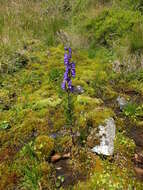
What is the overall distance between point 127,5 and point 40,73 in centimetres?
373

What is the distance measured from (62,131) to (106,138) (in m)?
0.58

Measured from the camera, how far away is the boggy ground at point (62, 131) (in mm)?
2109

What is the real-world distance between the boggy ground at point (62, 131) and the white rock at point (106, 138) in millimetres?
67

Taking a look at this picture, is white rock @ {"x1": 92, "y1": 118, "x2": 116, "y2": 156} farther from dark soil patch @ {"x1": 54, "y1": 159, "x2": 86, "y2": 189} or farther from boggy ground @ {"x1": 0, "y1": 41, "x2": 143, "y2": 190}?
dark soil patch @ {"x1": 54, "y1": 159, "x2": 86, "y2": 189}

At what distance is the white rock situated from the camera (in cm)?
236

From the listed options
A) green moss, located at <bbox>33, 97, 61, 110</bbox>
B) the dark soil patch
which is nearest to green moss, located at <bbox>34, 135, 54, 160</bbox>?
the dark soil patch

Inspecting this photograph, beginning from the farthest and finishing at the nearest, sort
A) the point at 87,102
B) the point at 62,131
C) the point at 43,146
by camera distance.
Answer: the point at 87,102, the point at 62,131, the point at 43,146

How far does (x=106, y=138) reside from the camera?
2480 millimetres

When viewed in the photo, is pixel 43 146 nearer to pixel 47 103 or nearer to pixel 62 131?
pixel 62 131

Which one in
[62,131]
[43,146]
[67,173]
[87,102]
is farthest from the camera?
[87,102]

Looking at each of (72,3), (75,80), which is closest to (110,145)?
(75,80)

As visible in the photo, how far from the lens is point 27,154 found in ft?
7.75

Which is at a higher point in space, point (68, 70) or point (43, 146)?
point (68, 70)

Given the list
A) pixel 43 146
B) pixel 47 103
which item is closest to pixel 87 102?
pixel 47 103
